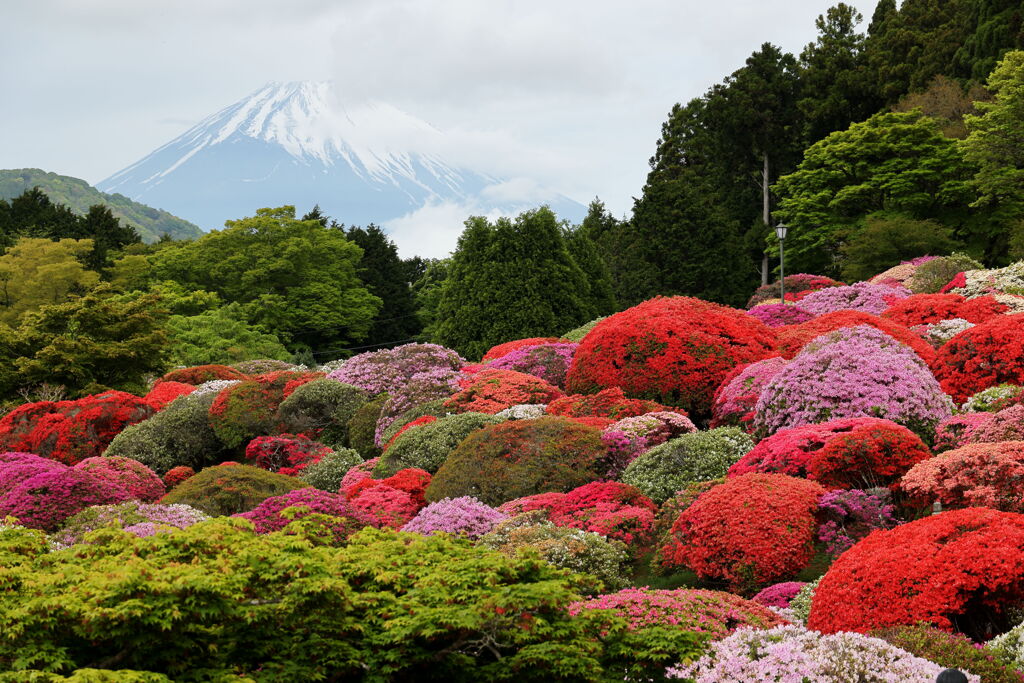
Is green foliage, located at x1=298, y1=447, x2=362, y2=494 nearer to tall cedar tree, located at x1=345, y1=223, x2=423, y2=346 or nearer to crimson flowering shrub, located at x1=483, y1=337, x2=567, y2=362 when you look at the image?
crimson flowering shrub, located at x1=483, y1=337, x2=567, y2=362

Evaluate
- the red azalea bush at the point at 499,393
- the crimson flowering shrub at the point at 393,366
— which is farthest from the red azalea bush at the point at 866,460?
the crimson flowering shrub at the point at 393,366

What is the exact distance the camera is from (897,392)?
13398 millimetres

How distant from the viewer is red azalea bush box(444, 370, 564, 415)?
19.0 metres

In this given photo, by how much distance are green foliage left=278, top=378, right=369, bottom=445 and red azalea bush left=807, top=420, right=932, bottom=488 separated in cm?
1205

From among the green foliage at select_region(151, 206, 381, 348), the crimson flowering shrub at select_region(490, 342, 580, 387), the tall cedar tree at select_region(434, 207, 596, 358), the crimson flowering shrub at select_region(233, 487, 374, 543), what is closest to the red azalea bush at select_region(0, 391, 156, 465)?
the crimson flowering shrub at select_region(490, 342, 580, 387)

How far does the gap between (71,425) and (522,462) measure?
13553mm

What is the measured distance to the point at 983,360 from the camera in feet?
49.8

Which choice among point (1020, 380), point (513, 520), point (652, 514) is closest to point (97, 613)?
point (513, 520)

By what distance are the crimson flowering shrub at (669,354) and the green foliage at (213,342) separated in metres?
24.6

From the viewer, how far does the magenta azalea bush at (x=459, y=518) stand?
1219cm

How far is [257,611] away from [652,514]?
6684 millimetres

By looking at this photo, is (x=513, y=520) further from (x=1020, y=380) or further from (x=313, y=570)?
(x=1020, y=380)

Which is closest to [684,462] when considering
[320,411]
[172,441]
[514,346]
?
[320,411]

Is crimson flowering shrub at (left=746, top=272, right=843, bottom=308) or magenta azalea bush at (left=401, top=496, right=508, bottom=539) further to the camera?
crimson flowering shrub at (left=746, top=272, right=843, bottom=308)
